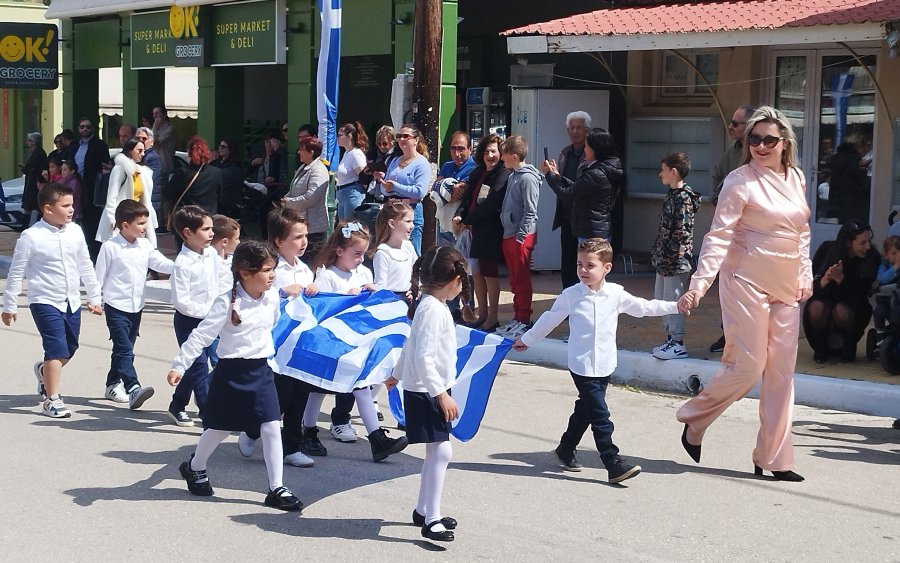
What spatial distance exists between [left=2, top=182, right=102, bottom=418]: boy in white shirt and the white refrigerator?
7.40 m

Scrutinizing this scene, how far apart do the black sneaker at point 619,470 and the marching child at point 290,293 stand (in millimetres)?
1708

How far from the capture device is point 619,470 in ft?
22.5

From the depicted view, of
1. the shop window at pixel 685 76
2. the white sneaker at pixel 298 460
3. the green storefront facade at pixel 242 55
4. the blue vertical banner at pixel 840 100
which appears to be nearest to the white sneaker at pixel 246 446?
the white sneaker at pixel 298 460

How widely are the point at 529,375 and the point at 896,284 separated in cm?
290

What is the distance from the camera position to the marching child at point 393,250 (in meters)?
8.09

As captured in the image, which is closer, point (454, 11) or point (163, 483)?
point (163, 483)

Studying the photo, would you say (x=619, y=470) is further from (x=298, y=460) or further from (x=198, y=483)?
(x=198, y=483)

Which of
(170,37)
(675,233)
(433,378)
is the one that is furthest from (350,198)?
(170,37)

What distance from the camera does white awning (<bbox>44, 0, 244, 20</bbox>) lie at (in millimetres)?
20531

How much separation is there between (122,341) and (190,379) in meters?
0.90

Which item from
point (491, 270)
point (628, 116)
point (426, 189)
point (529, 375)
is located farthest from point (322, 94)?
point (628, 116)

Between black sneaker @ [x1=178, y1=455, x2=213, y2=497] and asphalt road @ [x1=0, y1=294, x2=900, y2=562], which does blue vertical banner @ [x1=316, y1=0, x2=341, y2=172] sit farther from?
black sneaker @ [x1=178, y1=455, x2=213, y2=497]

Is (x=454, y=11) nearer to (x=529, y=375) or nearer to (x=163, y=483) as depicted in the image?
(x=529, y=375)

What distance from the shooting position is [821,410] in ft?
29.3
